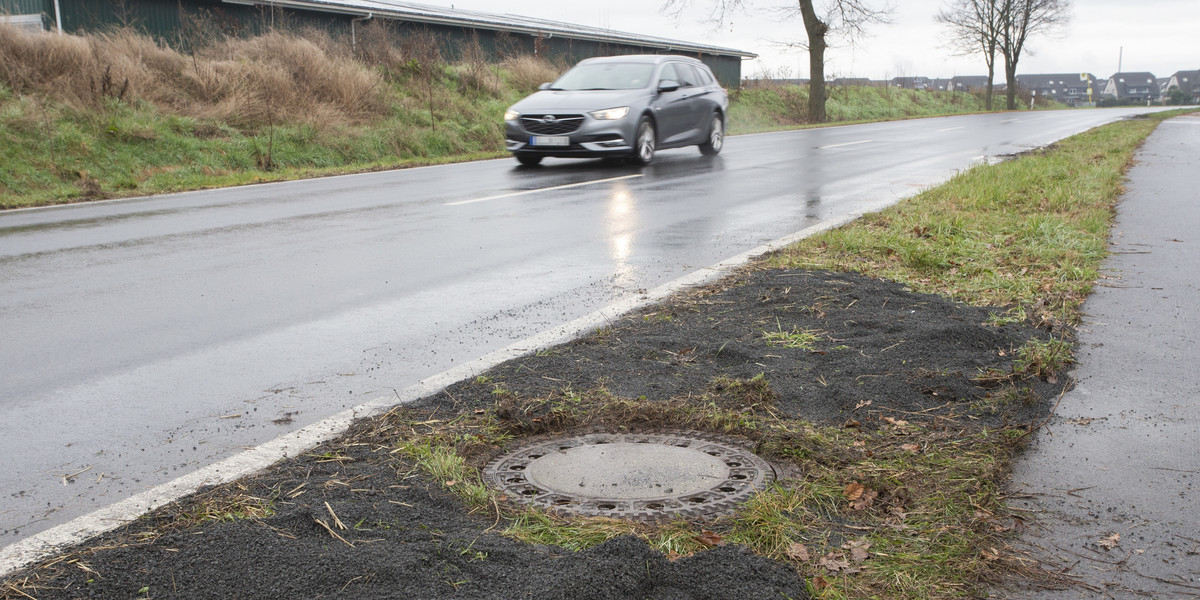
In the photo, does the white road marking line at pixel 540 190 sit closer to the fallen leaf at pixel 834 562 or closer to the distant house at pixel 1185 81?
the fallen leaf at pixel 834 562

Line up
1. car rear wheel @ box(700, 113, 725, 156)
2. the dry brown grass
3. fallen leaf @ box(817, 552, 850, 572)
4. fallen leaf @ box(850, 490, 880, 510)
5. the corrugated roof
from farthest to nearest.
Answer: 1. the corrugated roof
2. car rear wheel @ box(700, 113, 725, 156)
3. the dry brown grass
4. fallen leaf @ box(850, 490, 880, 510)
5. fallen leaf @ box(817, 552, 850, 572)

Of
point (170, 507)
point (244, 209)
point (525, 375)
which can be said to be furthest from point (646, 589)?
point (244, 209)

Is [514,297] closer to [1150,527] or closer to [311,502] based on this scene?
[311,502]

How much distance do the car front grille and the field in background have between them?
285 cm

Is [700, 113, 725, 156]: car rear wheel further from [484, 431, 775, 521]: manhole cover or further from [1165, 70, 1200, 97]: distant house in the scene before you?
[1165, 70, 1200, 97]: distant house

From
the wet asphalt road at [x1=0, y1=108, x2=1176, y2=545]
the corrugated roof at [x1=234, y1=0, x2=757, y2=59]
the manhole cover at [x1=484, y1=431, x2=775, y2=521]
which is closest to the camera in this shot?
the manhole cover at [x1=484, y1=431, x2=775, y2=521]

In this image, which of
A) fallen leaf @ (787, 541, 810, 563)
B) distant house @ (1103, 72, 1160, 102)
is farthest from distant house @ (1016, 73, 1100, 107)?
fallen leaf @ (787, 541, 810, 563)

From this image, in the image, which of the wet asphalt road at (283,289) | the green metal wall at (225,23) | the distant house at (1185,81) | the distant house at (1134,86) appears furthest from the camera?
the distant house at (1134,86)

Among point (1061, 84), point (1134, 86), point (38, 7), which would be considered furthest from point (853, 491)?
point (1061, 84)

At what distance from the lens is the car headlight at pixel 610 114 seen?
1473 cm

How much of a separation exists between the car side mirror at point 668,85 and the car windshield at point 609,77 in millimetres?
239

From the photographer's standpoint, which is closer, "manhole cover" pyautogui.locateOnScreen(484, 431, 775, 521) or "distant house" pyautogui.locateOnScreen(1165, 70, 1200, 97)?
"manhole cover" pyautogui.locateOnScreen(484, 431, 775, 521)

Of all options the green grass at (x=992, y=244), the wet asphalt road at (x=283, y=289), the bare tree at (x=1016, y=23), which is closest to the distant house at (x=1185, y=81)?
the bare tree at (x=1016, y=23)

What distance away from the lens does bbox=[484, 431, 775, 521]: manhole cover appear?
2.93m
